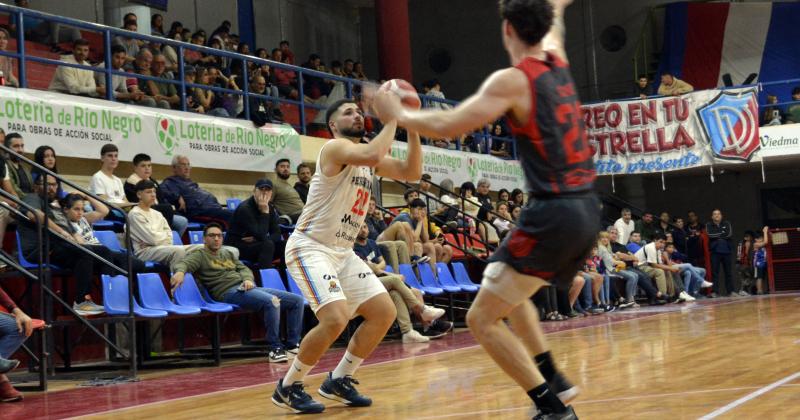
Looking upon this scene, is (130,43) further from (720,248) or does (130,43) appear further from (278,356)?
(720,248)

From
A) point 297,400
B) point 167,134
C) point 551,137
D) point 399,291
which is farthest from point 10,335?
point 167,134

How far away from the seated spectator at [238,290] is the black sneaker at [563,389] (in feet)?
19.5


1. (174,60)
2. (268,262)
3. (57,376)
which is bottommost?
(57,376)

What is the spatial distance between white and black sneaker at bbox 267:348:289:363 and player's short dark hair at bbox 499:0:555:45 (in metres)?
6.44

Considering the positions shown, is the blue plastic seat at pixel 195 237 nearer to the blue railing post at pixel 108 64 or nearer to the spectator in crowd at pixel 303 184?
the spectator in crowd at pixel 303 184

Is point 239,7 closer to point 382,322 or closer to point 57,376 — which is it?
point 57,376

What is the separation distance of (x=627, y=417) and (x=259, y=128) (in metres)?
10.5

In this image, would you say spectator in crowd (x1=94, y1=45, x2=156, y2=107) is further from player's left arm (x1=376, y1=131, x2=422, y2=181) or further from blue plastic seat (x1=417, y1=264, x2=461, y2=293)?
player's left arm (x1=376, y1=131, x2=422, y2=181)

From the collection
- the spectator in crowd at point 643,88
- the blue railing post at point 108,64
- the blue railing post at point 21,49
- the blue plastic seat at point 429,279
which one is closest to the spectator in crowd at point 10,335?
the blue railing post at point 21,49

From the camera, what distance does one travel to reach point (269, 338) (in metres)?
10.3

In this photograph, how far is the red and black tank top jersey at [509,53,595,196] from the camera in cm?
420

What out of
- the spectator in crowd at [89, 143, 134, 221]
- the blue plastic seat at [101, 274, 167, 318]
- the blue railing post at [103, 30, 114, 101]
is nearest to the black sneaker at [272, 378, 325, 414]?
the blue plastic seat at [101, 274, 167, 318]

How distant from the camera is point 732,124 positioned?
21328 mm

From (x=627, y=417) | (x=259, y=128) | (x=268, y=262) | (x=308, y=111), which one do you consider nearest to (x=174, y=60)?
(x=259, y=128)
